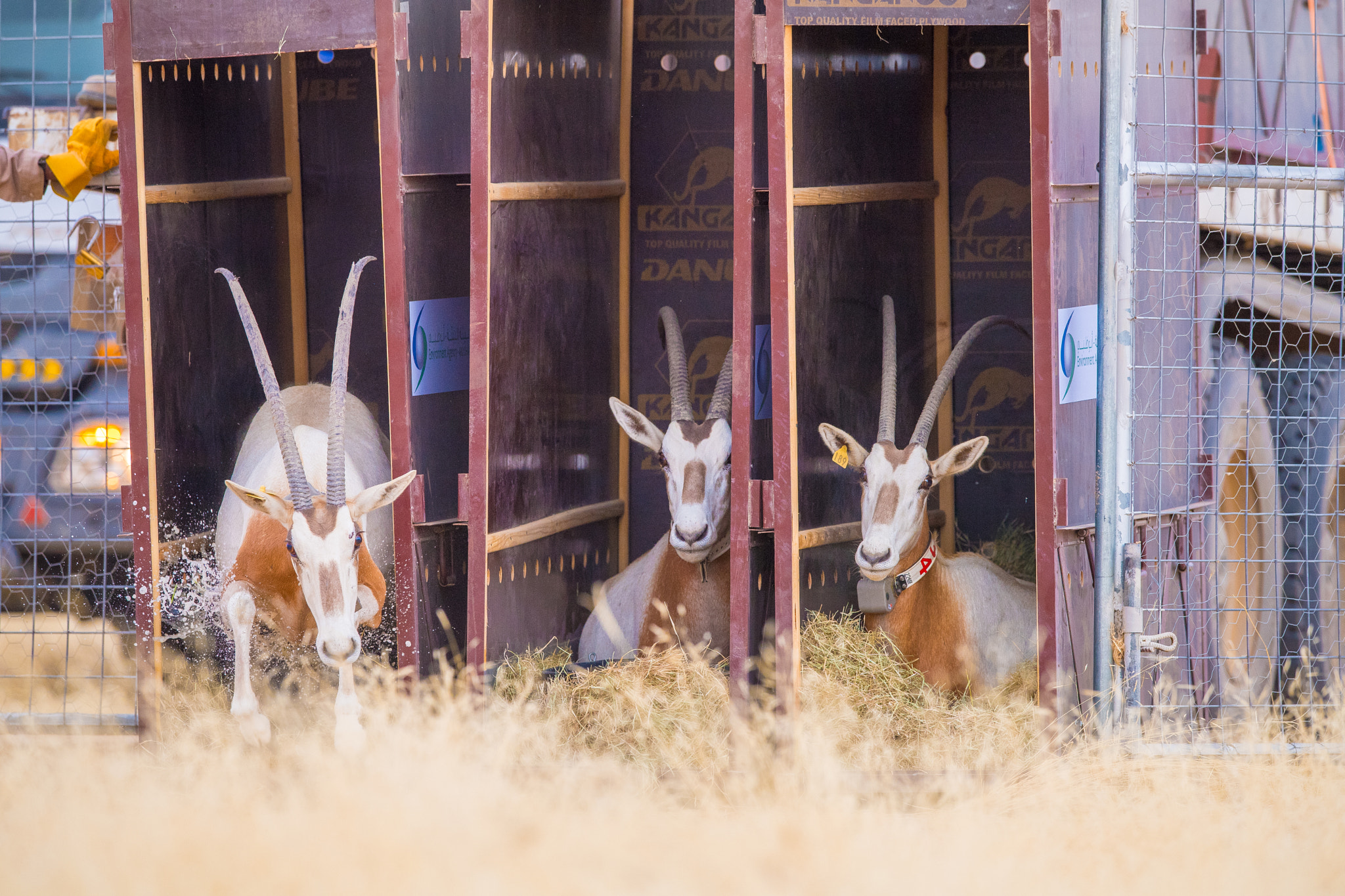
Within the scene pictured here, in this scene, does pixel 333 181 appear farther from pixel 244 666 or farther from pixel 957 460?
pixel 957 460

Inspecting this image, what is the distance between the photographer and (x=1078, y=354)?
198 inches

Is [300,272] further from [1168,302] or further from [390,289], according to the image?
[1168,302]

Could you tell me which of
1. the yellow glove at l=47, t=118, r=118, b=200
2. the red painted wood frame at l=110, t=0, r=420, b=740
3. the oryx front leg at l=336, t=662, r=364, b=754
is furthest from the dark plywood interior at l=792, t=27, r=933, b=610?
the yellow glove at l=47, t=118, r=118, b=200

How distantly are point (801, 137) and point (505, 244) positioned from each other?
122cm

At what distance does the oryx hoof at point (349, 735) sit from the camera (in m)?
4.77

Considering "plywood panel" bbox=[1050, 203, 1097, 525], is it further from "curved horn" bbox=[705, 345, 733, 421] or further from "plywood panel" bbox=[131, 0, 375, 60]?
"plywood panel" bbox=[131, 0, 375, 60]

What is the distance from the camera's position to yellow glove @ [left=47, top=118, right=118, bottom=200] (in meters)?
5.79

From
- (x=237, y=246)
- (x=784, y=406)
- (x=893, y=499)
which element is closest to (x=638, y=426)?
(x=784, y=406)

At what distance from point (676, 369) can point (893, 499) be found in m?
1.10

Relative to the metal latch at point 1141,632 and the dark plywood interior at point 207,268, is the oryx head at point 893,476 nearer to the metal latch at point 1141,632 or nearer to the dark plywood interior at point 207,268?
the metal latch at point 1141,632

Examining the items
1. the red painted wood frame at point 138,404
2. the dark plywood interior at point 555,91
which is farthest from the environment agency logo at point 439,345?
the red painted wood frame at point 138,404

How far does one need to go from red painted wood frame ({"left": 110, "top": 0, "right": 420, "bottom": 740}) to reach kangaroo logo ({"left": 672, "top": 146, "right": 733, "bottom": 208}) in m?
2.12

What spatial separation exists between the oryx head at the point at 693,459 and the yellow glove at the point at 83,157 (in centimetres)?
251

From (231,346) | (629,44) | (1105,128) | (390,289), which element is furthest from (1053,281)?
(231,346)
